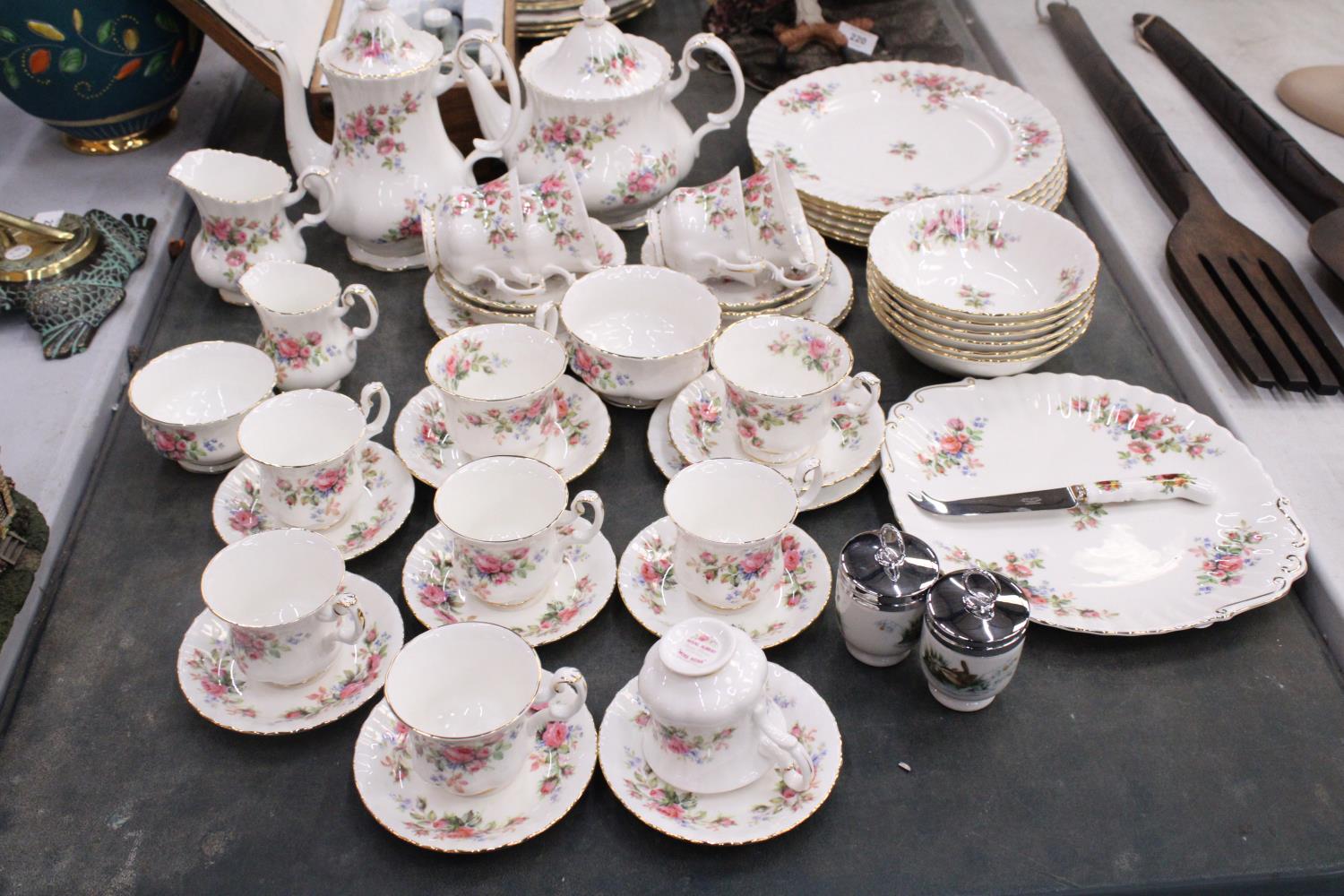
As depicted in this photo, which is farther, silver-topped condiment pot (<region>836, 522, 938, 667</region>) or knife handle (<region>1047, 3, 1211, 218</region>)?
knife handle (<region>1047, 3, 1211, 218</region>)

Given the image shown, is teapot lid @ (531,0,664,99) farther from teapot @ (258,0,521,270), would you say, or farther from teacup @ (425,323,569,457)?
teacup @ (425,323,569,457)

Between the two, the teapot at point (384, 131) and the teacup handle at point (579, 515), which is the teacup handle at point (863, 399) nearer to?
the teacup handle at point (579, 515)

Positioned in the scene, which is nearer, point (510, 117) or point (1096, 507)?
point (1096, 507)

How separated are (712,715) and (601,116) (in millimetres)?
926

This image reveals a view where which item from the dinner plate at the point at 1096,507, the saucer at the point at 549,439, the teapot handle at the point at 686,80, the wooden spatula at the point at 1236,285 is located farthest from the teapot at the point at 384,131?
the wooden spatula at the point at 1236,285

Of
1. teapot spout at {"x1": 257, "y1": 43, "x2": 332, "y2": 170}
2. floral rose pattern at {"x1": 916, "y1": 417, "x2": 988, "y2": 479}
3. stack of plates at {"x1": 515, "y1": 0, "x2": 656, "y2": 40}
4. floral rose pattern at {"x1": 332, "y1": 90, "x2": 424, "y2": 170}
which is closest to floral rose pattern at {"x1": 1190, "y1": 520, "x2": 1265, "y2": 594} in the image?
floral rose pattern at {"x1": 916, "y1": 417, "x2": 988, "y2": 479}

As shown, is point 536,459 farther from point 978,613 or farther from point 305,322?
point 978,613

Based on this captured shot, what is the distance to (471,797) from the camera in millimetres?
911

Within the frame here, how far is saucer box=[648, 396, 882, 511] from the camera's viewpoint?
3.93 ft

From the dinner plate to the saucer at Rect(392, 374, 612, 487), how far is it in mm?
338

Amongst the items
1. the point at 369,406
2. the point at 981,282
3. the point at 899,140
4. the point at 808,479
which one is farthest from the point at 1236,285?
the point at 369,406

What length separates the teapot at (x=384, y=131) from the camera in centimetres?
139

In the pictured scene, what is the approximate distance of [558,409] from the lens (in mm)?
1282

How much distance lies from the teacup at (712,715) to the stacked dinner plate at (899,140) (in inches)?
33.7
